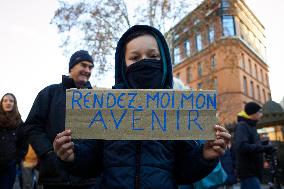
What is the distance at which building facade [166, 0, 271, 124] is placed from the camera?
1827 centimetres

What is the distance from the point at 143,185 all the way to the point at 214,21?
18.0 metres

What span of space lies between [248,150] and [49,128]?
3445mm

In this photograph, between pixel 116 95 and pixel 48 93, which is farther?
pixel 48 93

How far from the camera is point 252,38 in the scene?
47.4 m

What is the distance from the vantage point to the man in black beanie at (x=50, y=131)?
9.29ft

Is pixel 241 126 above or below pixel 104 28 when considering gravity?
below

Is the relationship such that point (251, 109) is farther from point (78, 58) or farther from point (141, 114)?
point (141, 114)

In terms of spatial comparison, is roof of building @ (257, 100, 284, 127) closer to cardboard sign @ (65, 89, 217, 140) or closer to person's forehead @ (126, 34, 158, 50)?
person's forehead @ (126, 34, 158, 50)

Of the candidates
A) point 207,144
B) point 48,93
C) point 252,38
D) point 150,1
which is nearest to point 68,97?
point 207,144

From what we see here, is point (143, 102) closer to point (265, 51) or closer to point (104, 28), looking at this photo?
point (104, 28)

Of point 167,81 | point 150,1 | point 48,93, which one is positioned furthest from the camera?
point 150,1

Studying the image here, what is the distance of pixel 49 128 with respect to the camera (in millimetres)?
3039

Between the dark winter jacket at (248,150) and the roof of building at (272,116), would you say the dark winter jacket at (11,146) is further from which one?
the roof of building at (272,116)

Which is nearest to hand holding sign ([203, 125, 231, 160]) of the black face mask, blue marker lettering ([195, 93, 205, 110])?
blue marker lettering ([195, 93, 205, 110])
